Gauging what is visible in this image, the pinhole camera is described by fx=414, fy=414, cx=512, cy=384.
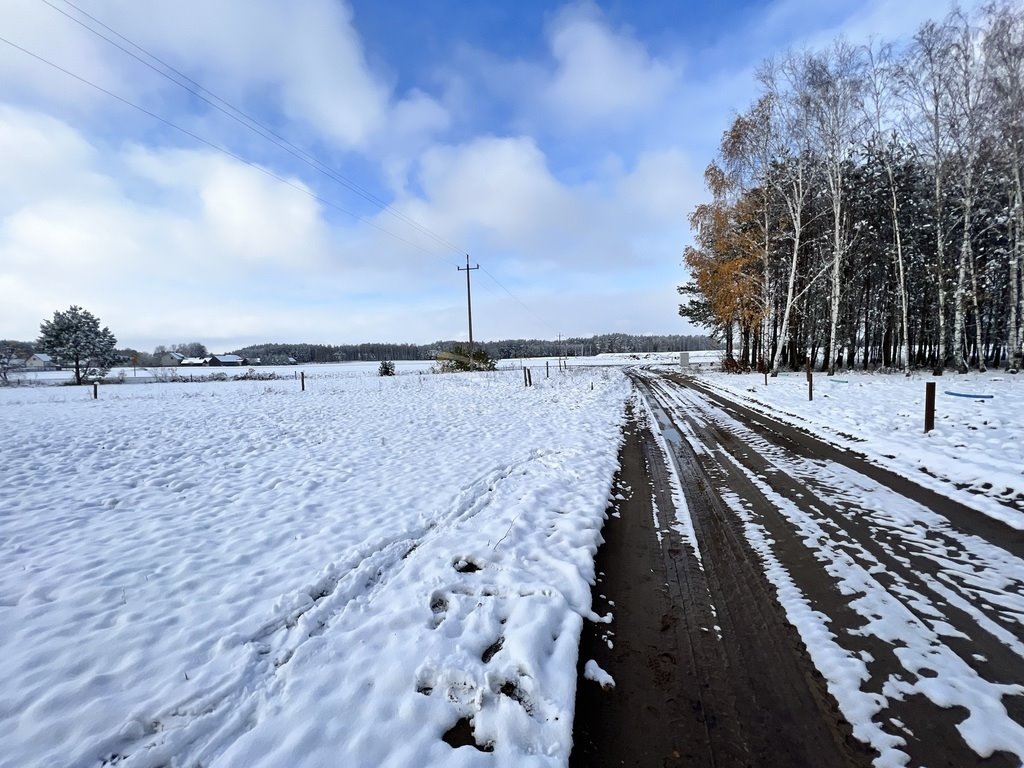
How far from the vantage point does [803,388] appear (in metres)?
15.5

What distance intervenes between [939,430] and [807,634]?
26.5 ft

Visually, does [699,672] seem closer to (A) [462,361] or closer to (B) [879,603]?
(B) [879,603]

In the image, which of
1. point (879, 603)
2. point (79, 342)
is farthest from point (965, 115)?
point (79, 342)

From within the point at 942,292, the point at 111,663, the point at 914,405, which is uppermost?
the point at 942,292

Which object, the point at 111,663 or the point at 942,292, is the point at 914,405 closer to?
the point at 942,292

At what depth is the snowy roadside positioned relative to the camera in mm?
5293

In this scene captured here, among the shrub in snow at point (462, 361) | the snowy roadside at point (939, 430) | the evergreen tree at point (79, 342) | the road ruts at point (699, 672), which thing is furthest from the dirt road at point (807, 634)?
the evergreen tree at point (79, 342)

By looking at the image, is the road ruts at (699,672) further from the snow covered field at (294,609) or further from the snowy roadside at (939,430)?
the snowy roadside at (939,430)

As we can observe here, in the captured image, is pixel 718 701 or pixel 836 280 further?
pixel 836 280

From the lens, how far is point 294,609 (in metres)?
3.29

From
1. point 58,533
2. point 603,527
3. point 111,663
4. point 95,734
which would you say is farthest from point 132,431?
point 603,527

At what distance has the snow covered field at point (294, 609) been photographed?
7.20ft

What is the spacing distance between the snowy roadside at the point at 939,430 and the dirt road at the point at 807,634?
741mm

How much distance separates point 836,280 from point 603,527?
20.8 meters
